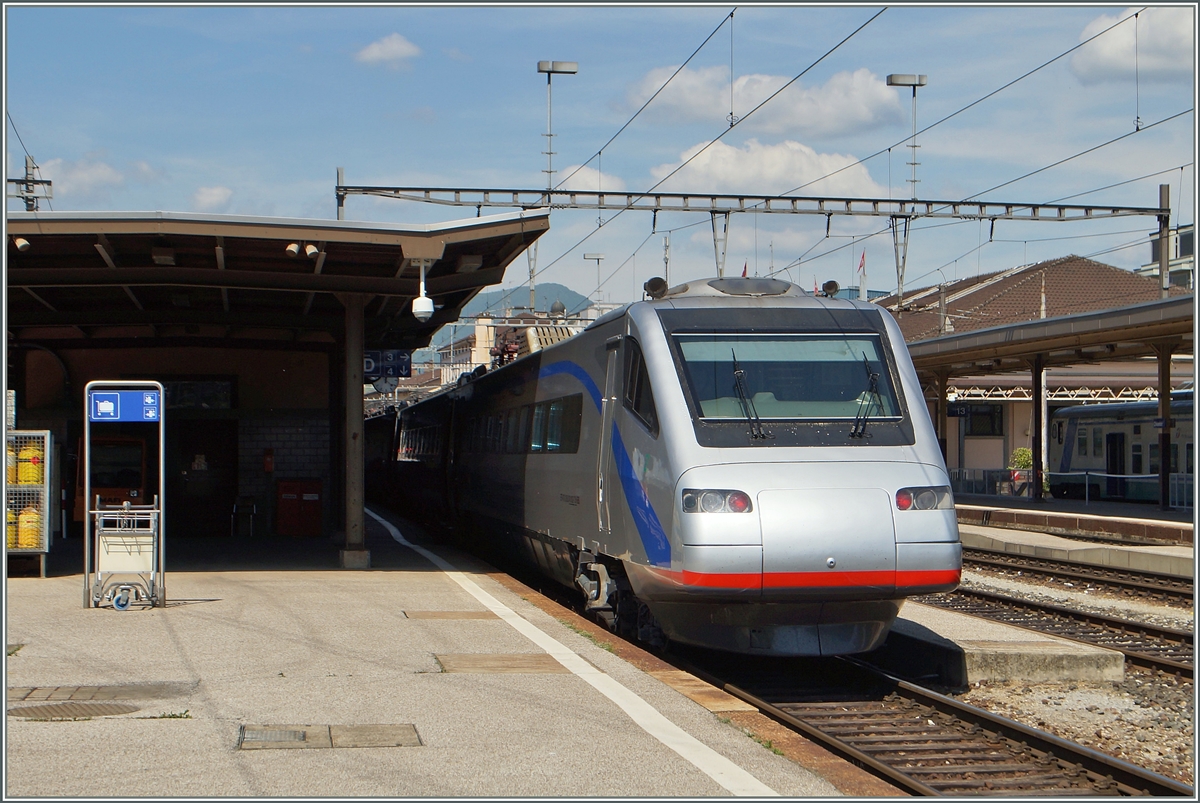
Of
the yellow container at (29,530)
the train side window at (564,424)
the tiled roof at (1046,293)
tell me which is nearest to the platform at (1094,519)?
the train side window at (564,424)

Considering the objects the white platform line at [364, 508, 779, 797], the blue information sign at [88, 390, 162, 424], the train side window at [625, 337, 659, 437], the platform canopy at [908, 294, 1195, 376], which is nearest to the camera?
the white platform line at [364, 508, 779, 797]

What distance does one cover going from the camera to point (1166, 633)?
1232 centimetres

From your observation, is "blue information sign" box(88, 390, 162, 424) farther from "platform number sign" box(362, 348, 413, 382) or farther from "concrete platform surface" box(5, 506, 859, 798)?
"platform number sign" box(362, 348, 413, 382)

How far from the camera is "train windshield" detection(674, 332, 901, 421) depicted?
927cm

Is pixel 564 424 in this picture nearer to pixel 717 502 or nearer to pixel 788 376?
pixel 788 376

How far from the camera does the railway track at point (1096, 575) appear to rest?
52.6 ft

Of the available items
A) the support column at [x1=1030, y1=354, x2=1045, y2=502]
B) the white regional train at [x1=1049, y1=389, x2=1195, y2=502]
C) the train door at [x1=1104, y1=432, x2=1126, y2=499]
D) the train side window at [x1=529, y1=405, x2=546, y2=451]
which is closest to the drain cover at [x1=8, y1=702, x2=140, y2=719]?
the train side window at [x1=529, y1=405, x2=546, y2=451]

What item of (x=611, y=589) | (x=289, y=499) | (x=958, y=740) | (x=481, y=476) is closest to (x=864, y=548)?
(x=958, y=740)

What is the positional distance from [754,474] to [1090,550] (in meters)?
13.3

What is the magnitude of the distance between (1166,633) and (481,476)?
9300 millimetres

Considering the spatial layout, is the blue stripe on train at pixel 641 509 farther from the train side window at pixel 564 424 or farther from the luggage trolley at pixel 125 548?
the luggage trolley at pixel 125 548

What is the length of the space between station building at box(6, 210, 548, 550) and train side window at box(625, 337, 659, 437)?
447 centimetres

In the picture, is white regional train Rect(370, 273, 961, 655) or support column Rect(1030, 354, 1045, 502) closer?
white regional train Rect(370, 273, 961, 655)

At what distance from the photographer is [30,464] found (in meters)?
14.6
